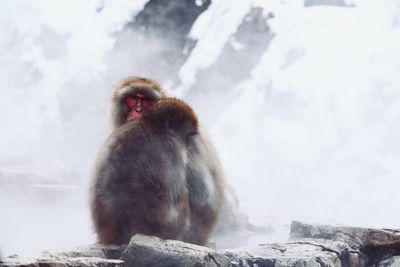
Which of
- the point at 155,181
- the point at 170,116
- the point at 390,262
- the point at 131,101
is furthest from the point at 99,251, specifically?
the point at 390,262

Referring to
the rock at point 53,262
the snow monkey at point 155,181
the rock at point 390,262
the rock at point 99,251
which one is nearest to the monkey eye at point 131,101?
the snow monkey at point 155,181

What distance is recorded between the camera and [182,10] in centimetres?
1122

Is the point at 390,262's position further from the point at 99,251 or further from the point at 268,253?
the point at 99,251

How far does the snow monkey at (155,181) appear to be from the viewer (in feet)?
5.39

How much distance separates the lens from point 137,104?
194 centimetres

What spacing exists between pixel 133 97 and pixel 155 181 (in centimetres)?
41

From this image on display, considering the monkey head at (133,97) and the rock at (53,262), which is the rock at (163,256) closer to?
the rock at (53,262)

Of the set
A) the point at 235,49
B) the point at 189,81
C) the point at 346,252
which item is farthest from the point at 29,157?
the point at 346,252

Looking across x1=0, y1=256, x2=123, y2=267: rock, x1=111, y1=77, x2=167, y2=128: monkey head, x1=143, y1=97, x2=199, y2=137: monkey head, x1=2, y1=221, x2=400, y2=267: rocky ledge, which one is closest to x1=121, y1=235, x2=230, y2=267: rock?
x1=2, y1=221, x2=400, y2=267: rocky ledge

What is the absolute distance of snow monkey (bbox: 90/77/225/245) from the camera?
1.64 m

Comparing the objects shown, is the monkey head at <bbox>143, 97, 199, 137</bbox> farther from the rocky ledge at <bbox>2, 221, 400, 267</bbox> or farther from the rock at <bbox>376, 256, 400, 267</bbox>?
the rock at <bbox>376, 256, 400, 267</bbox>

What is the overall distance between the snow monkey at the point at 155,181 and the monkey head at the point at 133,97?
0.08 meters

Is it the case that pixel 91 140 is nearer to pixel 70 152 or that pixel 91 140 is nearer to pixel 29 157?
pixel 70 152

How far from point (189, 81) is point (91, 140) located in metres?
2.39
